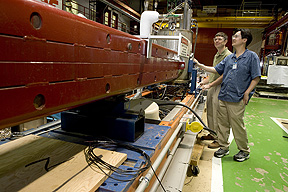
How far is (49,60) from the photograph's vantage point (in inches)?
23.8

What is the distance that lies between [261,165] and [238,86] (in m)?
1.02

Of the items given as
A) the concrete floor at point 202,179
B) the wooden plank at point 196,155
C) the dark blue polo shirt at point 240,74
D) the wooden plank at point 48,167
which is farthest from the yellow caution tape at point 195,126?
the wooden plank at point 48,167

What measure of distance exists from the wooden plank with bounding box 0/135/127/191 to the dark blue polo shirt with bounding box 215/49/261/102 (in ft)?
6.23

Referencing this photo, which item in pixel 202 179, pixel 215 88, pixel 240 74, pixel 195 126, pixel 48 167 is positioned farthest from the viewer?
pixel 215 88

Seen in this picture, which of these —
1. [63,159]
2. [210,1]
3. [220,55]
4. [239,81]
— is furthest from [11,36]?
[210,1]

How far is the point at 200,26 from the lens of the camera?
12000 mm

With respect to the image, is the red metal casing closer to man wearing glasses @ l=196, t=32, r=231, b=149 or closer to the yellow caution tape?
the yellow caution tape

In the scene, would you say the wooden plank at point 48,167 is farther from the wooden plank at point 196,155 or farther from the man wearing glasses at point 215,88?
the man wearing glasses at point 215,88

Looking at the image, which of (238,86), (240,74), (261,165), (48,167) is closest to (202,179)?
(261,165)

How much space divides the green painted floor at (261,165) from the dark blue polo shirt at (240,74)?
32.3 inches

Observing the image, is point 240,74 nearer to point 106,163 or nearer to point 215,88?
point 215,88

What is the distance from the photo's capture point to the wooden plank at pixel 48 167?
0.75 metres

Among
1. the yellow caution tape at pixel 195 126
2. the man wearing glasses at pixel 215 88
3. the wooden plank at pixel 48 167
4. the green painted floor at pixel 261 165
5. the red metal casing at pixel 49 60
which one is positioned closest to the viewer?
the red metal casing at pixel 49 60

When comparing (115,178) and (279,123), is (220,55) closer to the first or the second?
(279,123)
